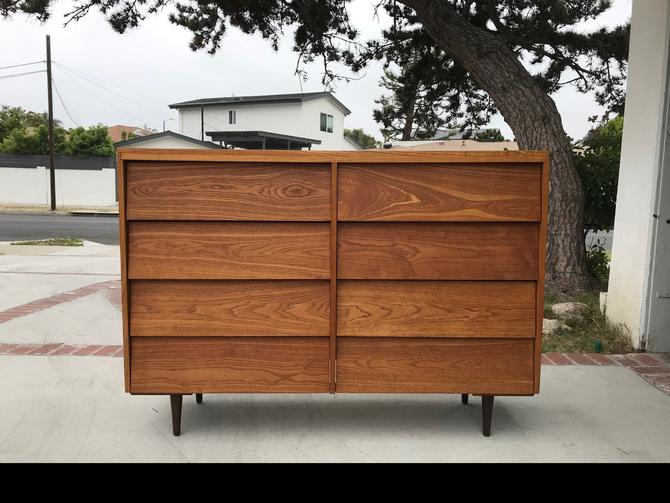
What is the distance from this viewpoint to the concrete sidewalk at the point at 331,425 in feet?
9.29

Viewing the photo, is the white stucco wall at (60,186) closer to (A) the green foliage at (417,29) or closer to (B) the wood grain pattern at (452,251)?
(A) the green foliage at (417,29)

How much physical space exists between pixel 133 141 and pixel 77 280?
24.7 m

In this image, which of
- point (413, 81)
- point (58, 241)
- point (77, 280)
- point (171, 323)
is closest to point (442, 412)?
point (171, 323)

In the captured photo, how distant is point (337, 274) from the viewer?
9.30 feet

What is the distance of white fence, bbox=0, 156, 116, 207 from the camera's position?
2991cm

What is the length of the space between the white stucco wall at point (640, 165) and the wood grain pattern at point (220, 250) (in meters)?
3.00

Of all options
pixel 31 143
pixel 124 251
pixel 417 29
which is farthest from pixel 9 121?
pixel 124 251

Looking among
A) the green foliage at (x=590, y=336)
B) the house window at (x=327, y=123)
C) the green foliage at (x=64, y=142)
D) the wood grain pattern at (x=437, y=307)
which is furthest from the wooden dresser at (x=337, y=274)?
the house window at (x=327, y=123)

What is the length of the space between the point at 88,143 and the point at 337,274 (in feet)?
110

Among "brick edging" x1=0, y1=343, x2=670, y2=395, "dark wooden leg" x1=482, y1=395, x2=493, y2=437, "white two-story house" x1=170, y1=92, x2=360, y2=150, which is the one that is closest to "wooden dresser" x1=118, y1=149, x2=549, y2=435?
"dark wooden leg" x1=482, y1=395, x2=493, y2=437

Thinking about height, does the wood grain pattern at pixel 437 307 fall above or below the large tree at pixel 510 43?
below

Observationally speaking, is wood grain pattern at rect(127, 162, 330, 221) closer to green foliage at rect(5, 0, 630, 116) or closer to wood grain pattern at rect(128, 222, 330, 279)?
wood grain pattern at rect(128, 222, 330, 279)

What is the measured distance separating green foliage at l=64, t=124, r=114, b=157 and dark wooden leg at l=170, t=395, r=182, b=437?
1259 inches
